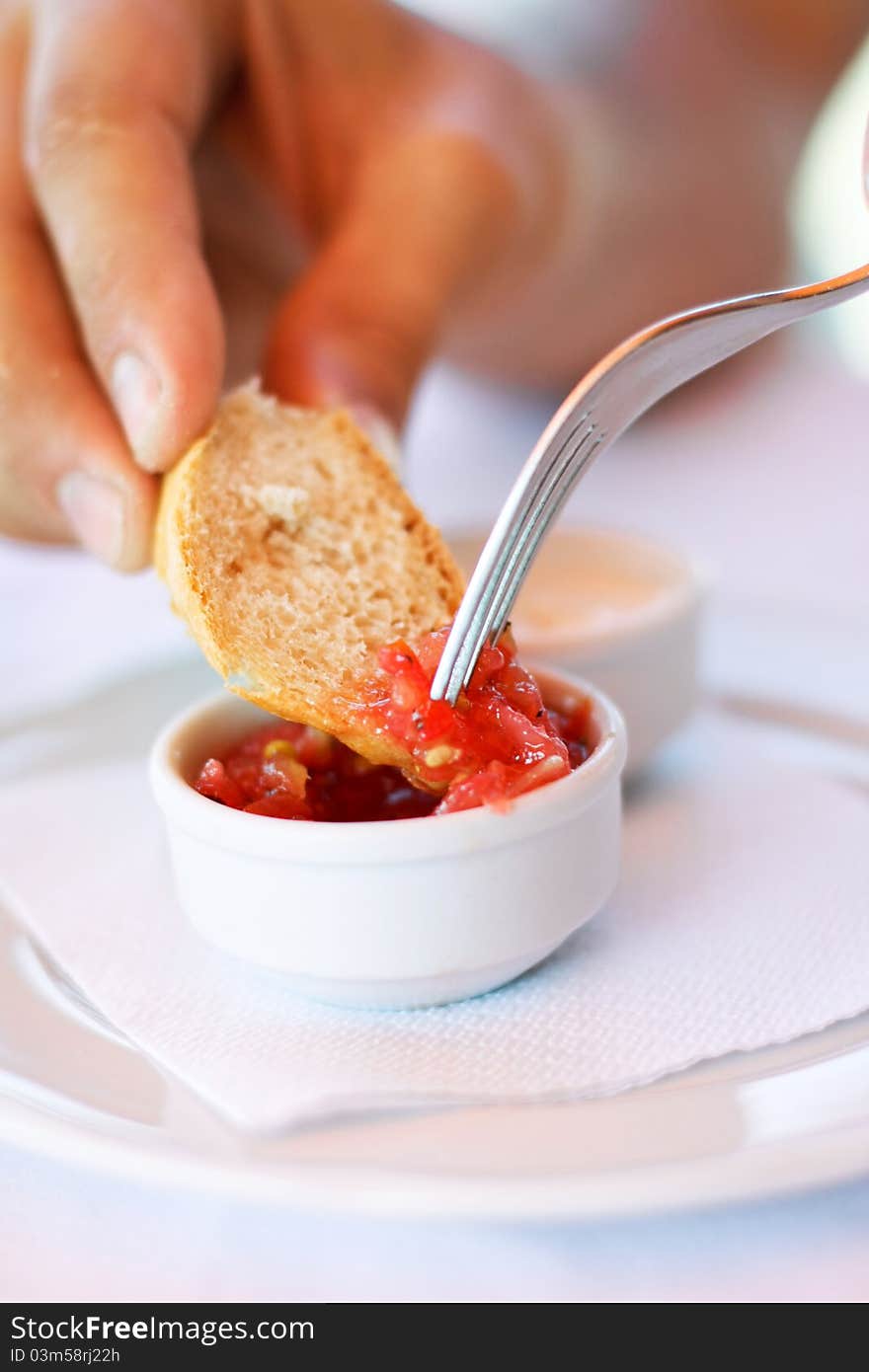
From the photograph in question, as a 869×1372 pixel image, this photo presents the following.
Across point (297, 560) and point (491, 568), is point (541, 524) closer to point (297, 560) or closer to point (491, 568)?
point (491, 568)

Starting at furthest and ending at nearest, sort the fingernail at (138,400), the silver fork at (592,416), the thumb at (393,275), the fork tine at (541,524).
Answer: the thumb at (393,275) → the fingernail at (138,400) → the fork tine at (541,524) → the silver fork at (592,416)

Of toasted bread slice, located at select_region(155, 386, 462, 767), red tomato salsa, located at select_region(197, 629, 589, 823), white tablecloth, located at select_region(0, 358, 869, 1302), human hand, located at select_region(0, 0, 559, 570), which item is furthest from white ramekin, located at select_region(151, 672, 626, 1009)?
human hand, located at select_region(0, 0, 559, 570)

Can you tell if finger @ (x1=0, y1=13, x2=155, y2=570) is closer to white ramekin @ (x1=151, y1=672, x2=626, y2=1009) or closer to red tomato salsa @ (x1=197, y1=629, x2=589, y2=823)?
red tomato salsa @ (x1=197, y1=629, x2=589, y2=823)

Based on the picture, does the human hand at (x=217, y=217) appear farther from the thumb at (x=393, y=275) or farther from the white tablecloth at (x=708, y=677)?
the white tablecloth at (x=708, y=677)

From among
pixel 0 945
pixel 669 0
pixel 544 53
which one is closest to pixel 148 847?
pixel 0 945

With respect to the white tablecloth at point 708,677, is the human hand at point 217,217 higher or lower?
higher

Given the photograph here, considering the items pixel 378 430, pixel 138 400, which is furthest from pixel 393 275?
pixel 138 400

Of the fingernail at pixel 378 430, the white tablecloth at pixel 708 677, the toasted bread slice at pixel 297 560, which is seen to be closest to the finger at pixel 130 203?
the toasted bread slice at pixel 297 560
